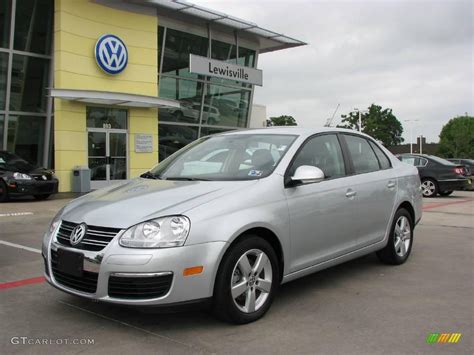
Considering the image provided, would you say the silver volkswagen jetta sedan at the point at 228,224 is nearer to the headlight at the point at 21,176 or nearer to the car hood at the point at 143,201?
the car hood at the point at 143,201

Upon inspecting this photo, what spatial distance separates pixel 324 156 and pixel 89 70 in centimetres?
1376

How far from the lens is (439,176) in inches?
642

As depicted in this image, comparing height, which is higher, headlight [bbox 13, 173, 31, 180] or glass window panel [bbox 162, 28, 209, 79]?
glass window panel [bbox 162, 28, 209, 79]

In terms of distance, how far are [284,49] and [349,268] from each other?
20.8 meters

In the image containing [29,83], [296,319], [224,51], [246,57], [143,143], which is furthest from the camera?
[246,57]

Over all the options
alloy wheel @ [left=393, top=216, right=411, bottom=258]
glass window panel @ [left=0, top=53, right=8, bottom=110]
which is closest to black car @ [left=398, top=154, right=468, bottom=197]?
alloy wheel @ [left=393, top=216, right=411, bottom=258]

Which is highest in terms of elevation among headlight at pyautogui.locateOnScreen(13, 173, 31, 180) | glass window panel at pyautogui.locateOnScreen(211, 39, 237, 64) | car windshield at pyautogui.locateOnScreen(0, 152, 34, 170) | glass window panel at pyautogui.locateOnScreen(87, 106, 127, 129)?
glass window panel at pyautogui.locateOnScreen(211, 39, 237, 64)

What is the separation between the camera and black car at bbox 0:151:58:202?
42.0 ft

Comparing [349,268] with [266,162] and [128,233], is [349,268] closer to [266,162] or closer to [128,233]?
[266,162]

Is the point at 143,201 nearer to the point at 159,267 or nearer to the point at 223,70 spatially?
the point at 159,267

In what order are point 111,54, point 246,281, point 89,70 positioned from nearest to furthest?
1. point 246,281
2. point 89,70
3. point 111,54

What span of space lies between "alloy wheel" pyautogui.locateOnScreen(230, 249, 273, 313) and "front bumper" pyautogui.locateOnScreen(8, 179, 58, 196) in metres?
10.6

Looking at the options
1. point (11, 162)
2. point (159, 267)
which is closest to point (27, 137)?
point (11, 162)

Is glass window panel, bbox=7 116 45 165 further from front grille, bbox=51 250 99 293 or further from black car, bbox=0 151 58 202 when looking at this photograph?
front grille, bbox=51 250 99 293
